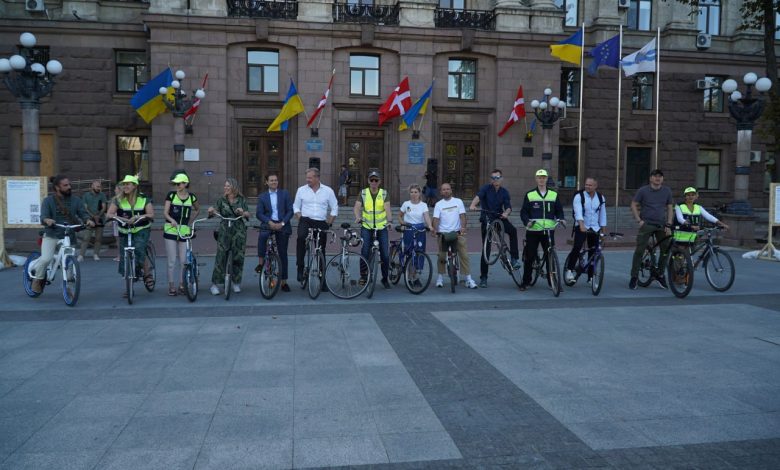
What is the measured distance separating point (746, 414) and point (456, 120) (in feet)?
80.5

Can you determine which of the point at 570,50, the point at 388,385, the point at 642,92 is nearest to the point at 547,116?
the point at 570,50

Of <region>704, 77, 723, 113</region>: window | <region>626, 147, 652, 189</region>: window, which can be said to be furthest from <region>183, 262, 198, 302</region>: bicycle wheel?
<region>704, 77, 723, 113</region>: window

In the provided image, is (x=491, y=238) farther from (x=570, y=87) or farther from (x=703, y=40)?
(x=703, y=40)

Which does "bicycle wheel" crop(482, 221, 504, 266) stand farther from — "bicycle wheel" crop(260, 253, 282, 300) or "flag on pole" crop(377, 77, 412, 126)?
"flag on pole" crop(377, 77, 412, 126)

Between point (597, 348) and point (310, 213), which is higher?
point (310, 213)

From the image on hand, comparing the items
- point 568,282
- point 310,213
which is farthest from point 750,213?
point 310,213

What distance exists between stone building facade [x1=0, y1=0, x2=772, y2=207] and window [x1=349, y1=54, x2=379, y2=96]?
0.20 feet

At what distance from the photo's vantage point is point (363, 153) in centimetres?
2847

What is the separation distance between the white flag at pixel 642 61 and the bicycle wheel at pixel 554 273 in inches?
487

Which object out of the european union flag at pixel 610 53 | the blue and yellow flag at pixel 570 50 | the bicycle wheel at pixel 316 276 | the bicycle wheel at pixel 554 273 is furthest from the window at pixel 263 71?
the bicycle wheel at pixel 554 273

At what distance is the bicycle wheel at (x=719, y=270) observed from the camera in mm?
11179

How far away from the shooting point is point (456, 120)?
28734 millimetres

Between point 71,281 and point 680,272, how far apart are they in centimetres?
968

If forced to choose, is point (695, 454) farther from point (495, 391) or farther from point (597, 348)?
point (597, 348)
